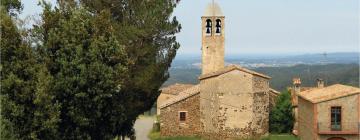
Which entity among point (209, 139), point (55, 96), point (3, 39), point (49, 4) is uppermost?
point (49, 4)

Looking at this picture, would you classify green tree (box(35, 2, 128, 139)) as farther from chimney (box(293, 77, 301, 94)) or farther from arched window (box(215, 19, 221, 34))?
chimney (box(293, 77, 301, 94))

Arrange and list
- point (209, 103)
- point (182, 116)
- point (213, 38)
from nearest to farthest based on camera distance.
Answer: point (209, 103), point (182, 116), point (213, 38)

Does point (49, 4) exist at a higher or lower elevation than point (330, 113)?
higher

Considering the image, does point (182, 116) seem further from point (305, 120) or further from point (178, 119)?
point (305, 120)

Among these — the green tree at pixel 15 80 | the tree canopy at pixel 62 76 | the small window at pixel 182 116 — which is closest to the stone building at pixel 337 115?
the small window at pixel 182 116

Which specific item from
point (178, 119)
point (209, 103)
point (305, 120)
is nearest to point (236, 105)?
point (209, 103)

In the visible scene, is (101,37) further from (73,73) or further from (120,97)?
(120,97)

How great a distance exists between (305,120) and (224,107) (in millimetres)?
5131

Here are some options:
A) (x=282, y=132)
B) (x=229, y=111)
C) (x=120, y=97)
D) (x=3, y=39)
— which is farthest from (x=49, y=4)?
(x=282, y=132)

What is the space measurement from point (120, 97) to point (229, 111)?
10.1 meters

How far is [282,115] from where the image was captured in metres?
42.7

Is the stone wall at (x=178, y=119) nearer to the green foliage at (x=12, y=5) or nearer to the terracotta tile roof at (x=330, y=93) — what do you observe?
the terracotta tile roof at (x=330, y=93)

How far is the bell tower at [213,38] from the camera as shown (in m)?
47.3

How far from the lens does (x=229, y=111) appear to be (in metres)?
39.3
